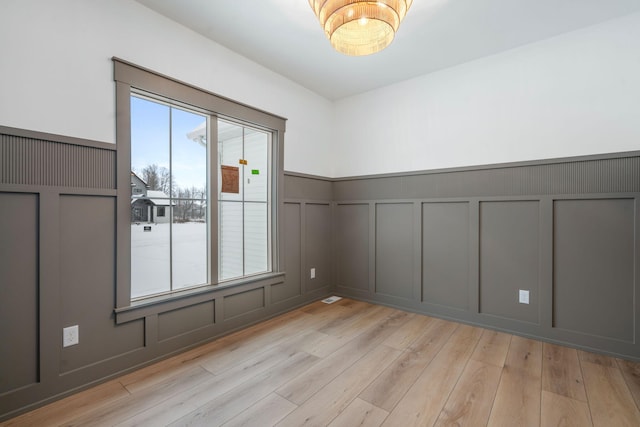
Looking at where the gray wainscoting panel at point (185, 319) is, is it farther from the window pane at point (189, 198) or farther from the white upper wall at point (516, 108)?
the white upper wall at point (516, 108)

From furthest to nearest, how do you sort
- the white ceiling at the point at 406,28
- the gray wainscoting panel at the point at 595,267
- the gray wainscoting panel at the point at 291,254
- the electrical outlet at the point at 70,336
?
the gray wainscoting panel at the point at 291,254 < the gray wainscoting panel at the point at 595,267 < the white ceiling at the point at 406,28 < the electrical outlet at the point at 70,336

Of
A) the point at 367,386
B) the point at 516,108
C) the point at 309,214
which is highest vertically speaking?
the point at 516,108

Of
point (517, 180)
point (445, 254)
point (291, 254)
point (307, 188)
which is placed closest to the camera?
point (517, 180)

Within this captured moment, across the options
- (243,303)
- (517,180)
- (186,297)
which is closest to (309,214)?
(243,303)

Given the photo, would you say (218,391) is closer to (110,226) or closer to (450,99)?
(110,226)

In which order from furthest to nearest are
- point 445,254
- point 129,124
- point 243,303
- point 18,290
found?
point 445,254 → point 243,303 → point 129,124 → point 18,290

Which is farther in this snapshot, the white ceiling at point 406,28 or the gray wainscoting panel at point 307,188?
the gray wainscoting panel at point 307,188

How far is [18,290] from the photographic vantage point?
170cm

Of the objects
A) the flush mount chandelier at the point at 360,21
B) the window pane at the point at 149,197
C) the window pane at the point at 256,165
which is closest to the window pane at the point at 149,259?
the window pane at the point at 149,197

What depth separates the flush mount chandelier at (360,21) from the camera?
5.29 feet

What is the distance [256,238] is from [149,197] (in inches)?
45.7

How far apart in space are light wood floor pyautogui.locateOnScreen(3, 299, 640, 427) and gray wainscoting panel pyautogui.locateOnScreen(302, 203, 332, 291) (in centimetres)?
107

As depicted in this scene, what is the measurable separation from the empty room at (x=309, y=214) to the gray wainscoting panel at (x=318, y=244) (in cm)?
7

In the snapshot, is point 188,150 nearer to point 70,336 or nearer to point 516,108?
point 70,336
